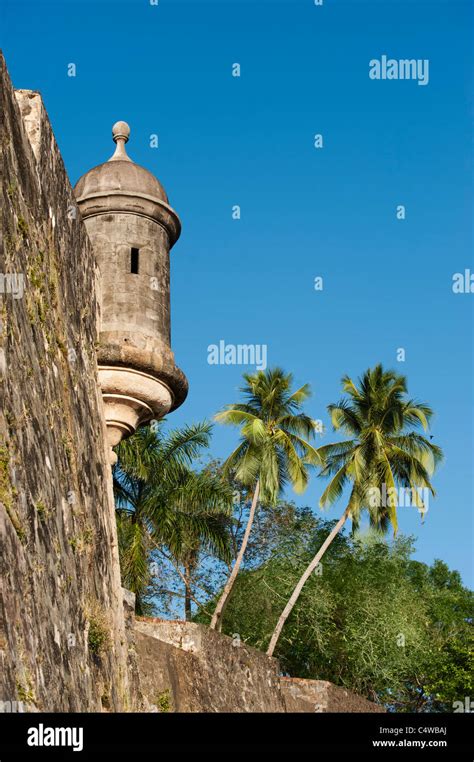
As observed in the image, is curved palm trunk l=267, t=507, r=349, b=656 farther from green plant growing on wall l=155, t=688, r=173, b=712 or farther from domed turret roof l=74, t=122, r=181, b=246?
domed turret roof l=74, t=122, r=181, b=246

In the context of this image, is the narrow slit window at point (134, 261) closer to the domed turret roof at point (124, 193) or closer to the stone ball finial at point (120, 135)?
the domed turret roof at point (124, 193)

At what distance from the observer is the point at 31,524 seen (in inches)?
256

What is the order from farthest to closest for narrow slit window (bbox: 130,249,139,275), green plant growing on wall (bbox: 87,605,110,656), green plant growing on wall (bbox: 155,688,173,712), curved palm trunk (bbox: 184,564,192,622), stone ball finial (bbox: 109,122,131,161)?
curved palm trunk (bbox: 184,564,192,622)
stone ball finial (bbox: 109,122,131,161)
green plant growing on wall (bbox: 155,688,173,712)
narrow slit window (bbox: 130,249,139,275)
green plant growing on wall (bbox: 87,605,110,656)

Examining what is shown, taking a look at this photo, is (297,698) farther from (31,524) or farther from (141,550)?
(31,524)

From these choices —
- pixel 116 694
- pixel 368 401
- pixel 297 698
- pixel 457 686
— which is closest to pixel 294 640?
pixel 457 686

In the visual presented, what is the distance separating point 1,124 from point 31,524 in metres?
2.75

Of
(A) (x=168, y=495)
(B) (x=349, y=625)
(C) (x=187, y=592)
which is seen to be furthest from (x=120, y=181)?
(B) (x=349, y=625)

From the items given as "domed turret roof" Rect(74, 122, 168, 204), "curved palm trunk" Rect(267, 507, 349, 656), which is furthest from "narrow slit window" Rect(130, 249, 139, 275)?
"curved palm trunk" Rect(267, 507, 349, 656)

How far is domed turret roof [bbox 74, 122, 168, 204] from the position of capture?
1195 cm

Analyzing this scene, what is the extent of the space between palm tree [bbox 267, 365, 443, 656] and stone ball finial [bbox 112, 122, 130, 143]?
17.6 m

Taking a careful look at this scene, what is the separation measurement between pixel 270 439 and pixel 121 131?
56.1ft

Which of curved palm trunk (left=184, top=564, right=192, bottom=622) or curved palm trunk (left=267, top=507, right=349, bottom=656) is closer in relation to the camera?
curved palm trunk (left=267, top=507, right=349, bottom=656)

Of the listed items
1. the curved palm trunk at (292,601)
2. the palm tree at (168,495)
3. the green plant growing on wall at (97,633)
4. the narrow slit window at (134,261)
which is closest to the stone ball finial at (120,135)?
the narrow slit window at (134,261)

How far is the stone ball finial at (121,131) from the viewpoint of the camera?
12.9m
